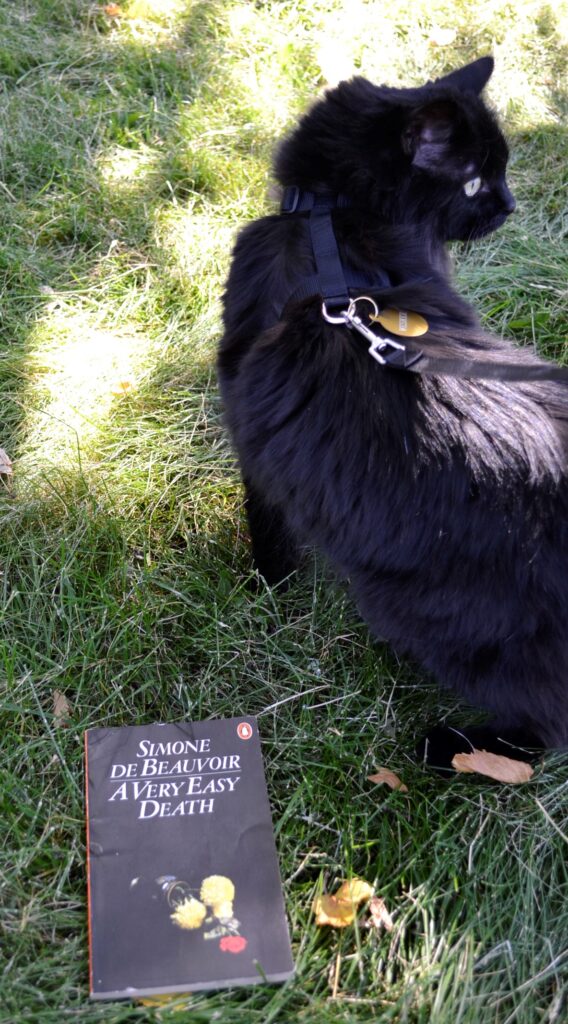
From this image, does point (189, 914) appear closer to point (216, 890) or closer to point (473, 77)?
point (216, 890)

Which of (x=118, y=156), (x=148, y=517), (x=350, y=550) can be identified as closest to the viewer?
(x=350, y=550)

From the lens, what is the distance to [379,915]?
1495 mm

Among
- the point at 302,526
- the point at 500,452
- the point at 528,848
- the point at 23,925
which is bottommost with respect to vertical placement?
the point at 23,925

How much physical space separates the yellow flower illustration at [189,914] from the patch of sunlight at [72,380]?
109cm

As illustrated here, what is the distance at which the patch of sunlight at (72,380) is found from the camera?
85.4 inches

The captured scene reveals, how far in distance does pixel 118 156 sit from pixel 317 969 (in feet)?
8.27

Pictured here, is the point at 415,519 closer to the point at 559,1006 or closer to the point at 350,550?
the point at 350,550

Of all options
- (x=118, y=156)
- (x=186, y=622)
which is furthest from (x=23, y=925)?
(x=118, y=156)

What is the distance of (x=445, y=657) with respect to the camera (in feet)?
5.12

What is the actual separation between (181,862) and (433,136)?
1.52 metres

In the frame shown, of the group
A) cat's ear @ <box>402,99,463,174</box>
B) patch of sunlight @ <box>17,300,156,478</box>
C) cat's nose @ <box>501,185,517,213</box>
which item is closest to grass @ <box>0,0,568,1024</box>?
patch of sunlight @ <box>17,300,156,478</box>

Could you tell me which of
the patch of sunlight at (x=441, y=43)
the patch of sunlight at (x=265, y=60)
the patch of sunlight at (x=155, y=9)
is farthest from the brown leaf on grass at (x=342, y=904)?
the patch of sunlight at (x=155, y=9)

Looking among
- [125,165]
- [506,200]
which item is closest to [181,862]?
[506,200]

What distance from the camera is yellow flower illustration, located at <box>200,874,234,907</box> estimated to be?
1.47 metres
